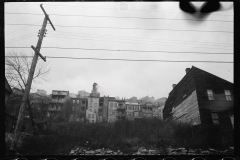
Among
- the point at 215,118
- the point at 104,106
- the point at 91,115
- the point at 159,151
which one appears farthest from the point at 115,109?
the point at 215,118

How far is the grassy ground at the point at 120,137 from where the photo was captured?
710 inches

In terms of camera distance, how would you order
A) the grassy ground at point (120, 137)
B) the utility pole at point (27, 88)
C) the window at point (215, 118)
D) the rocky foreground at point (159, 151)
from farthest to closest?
the window at point (215, 118), the grassy ground at point (120, 137), the rocky foreground at point (159, 151), the utility pole at point (27, 88)

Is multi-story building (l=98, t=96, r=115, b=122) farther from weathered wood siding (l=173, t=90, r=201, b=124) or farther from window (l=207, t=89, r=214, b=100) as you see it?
window (l=207, t=89, r=214, b=100)

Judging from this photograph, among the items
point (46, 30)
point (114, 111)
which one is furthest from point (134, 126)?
point (114, 111)

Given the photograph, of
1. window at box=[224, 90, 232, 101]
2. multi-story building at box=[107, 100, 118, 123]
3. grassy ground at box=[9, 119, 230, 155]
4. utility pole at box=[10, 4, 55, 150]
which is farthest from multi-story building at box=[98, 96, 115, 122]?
utility pole at box=[10, 4, 55, 150]

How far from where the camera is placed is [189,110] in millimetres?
21781

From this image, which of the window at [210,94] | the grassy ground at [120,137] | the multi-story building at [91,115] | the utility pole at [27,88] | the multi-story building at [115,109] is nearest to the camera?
the utility pole at [27,88]

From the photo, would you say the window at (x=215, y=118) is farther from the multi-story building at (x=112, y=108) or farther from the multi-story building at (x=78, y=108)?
the multi-story building at (x=78, y=108)

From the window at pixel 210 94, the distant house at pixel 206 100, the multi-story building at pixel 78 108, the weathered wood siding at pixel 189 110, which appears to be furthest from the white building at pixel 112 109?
the window at pixel 210 94

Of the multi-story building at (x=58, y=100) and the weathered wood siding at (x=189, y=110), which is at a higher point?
the multi-story building at (x=58, y=100)

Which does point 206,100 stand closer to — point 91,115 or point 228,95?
point 228,95

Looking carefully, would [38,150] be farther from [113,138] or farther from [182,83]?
[182,83]

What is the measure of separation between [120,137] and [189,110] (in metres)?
10.1
